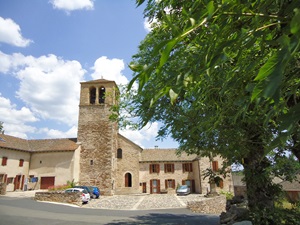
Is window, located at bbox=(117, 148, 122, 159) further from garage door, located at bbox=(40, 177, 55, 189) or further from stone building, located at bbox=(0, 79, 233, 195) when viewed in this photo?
garage door, located at bbox=(40, 177, 55, 189)

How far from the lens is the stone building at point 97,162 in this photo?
28.8 meters

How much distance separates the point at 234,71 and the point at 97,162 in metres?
30.3

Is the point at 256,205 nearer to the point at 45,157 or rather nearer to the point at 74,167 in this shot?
the point at 74,167

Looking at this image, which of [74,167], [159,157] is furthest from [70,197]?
[159,157]

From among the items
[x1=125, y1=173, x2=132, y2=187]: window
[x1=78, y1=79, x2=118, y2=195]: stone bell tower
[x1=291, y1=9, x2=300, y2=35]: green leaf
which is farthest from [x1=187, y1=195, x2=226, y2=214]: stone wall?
[x1=125, y1=173, x2=132, y2=187]: window

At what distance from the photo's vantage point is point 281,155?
7723 mm

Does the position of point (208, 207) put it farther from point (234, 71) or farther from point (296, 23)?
point (296, 23)

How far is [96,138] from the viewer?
3169cm

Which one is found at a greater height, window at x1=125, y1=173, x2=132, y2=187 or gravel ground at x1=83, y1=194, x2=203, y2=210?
Result: window at x1=125, y1=173, x2=132, y2=187

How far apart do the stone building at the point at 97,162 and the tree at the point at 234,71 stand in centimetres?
2328

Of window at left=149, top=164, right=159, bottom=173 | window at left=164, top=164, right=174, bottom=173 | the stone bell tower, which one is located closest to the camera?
the stone bell tower

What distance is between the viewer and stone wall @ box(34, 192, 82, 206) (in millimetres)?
19328

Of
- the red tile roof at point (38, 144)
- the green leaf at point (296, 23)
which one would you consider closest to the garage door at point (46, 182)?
the red tile roof at point (38, 144)

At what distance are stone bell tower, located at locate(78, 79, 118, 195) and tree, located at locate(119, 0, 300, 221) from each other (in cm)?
2300
